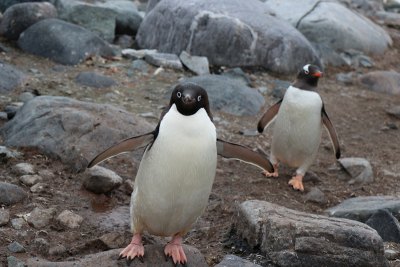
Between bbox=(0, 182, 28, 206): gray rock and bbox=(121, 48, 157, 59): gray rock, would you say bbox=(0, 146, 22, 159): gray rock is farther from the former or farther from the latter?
bbox=(121, 48, 157, 59): gray rock

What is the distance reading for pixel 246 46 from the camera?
8.25 m

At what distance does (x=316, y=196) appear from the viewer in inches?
203

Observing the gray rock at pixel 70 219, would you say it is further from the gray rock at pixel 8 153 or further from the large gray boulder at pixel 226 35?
the large gray boulder at pixel 226 35

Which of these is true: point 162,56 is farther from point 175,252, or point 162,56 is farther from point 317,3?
point 175,252

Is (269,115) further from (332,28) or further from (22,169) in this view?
(332,28)

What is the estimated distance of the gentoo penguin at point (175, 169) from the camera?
314 cm

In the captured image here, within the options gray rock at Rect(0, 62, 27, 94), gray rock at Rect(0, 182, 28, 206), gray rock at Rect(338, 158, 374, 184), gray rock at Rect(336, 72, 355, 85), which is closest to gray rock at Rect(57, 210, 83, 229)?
gray rock at Rect(0, 182, 28, 206)

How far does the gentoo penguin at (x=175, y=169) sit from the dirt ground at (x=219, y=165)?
1.44 ft

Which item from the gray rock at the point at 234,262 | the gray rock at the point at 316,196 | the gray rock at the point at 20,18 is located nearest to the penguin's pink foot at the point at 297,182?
the gray rock at the point at 316,196

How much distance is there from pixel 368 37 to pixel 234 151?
25.1 feet

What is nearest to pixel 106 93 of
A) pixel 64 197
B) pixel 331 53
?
pixel 64 197

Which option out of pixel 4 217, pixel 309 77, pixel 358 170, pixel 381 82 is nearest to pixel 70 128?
pixel 4 217

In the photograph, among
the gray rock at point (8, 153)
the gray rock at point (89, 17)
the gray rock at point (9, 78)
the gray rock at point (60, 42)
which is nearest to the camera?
the gray rock at point (8, 153)

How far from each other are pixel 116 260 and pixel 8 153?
1.77 meters
